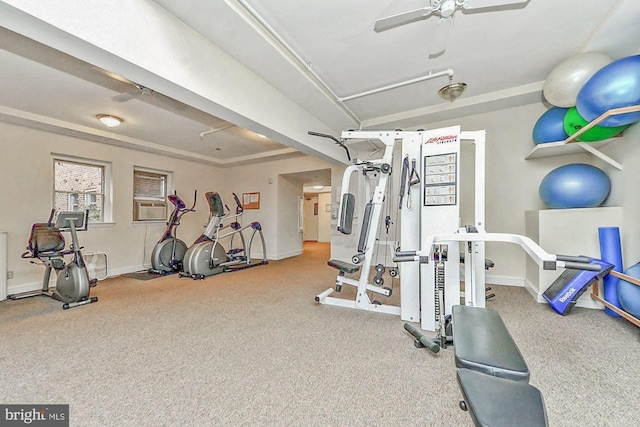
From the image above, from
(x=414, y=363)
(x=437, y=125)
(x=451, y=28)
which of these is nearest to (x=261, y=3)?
(x=451, y=28)

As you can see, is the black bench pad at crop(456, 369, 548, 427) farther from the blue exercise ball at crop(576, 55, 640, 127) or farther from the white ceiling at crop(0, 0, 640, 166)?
the blue exercise ball at crop(576, 55, 640, 127)

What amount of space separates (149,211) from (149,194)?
37 centimetres

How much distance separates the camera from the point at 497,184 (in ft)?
12.5

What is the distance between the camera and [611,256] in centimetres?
250

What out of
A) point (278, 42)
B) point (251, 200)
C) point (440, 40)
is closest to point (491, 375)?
point (440, 40)

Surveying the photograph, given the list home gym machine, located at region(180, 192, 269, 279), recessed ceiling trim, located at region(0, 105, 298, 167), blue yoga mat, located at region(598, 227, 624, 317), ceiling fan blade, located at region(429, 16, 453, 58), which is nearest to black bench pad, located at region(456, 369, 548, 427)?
ceiling fan blade, located at region(429, 16, 453, 58)

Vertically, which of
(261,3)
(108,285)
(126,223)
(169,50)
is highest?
(261,3)

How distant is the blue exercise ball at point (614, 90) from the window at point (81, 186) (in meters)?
6.49

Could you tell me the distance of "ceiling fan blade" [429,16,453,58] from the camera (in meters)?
2.13

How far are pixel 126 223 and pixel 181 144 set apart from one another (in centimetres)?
176

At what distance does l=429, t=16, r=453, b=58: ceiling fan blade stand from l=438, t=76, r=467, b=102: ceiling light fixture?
26.8 inches

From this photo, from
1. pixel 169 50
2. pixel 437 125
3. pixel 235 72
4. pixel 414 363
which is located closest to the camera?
pixel 414 363

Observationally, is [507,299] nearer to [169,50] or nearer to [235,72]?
[235,72]

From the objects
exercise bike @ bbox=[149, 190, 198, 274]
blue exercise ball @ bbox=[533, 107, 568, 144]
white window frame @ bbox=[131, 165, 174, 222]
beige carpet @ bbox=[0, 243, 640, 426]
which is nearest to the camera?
beige carpet @ bbox=[0, 243, 640, 426]
